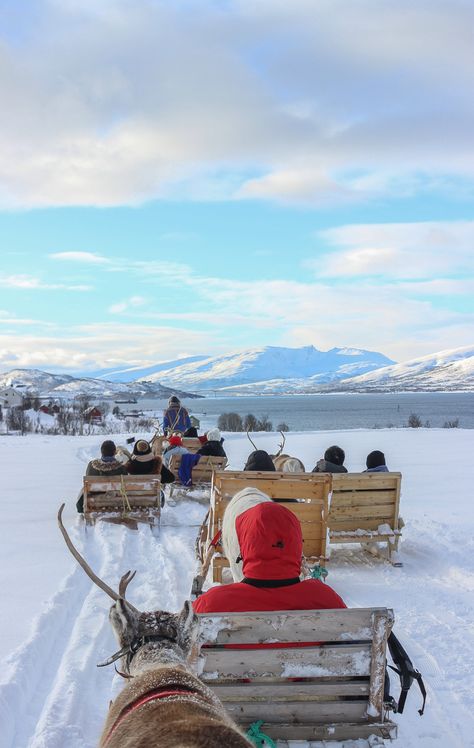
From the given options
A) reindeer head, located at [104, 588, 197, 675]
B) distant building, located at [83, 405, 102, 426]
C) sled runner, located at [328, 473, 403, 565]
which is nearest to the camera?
reindeer head, located at [104, 588, 197, 675]

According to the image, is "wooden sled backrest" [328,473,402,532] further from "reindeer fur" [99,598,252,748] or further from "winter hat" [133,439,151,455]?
"reindeer fur" [99,598,252,748]

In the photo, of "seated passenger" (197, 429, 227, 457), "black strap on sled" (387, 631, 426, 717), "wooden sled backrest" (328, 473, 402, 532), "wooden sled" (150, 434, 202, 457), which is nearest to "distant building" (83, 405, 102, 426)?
"wooden sled" (150, 434, 202, 457)

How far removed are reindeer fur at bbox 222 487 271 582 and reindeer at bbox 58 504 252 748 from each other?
1658mm

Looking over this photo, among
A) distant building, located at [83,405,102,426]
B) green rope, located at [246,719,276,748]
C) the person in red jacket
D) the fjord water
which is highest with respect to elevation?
the person in red jacket

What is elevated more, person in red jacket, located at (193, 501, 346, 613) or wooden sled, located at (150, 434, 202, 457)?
person in red jacket, located at (193, 501, 346, 613)

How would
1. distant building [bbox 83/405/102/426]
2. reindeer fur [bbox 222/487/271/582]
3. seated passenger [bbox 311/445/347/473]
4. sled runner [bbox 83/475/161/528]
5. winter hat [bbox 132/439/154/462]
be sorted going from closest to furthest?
reindeer fur [bbox 222/487/271/582] → seated passenger [bbox 311/445/347/473] → sled runner [bbox 83/475/161/528] → winter hat [bbox 132/439/154/462] → distant building [bbox 83/405/102/426]

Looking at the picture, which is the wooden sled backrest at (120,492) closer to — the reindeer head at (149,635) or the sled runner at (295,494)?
the sled runner at (295,494)

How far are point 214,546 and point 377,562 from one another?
2382 mm

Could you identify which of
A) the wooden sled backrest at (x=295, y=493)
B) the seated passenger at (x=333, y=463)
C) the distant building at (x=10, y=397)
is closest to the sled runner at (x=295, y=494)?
the wooden sled backrest at (x=295, y=493)

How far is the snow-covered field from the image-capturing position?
11.9 feet

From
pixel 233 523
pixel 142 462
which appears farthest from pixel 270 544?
pixel 142 462

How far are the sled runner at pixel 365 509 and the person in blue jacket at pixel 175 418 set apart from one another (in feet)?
25.0

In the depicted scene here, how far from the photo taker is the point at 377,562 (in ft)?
24.2

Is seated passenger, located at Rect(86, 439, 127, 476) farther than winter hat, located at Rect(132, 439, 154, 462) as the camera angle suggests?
No
